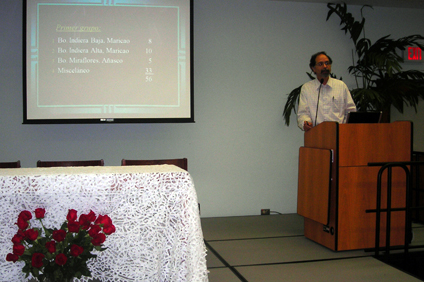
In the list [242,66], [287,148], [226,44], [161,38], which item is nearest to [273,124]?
[287,148]

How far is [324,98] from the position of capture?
11.7 ft

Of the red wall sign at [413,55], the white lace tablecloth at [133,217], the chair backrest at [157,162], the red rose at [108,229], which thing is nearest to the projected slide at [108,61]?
the chair backrest at [157,162]

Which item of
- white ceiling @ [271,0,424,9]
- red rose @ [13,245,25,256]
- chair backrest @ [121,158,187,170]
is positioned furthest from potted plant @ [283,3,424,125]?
red rose @ [13,245,25,256]

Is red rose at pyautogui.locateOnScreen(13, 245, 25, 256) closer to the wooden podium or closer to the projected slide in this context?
the wooden podium

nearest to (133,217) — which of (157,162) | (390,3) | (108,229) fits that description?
(108,229)

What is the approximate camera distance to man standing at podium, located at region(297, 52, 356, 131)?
140 inches

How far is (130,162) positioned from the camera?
8.97 ft

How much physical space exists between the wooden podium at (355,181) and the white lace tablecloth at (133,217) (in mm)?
1630

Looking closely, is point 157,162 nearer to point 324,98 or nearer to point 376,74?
point 324,98

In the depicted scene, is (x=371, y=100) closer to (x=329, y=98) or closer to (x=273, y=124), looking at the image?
(x=329, y=98)

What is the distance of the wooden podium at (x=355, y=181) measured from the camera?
291 cm

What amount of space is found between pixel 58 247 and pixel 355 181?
233 cm

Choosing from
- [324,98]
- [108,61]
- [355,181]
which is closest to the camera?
[355,181]

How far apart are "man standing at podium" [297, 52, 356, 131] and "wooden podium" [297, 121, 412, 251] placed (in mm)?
512
